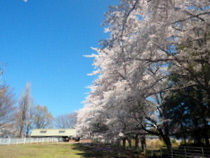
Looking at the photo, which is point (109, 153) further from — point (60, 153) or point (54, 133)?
point (54, 133)

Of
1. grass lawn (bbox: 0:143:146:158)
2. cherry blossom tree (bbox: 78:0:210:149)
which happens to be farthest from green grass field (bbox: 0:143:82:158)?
cherry blossom tree (bbox: 78:0:210:149)

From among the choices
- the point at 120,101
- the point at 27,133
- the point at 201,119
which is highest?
the point at 120,101

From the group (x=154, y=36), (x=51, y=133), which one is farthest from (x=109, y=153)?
(x=51, y=133)

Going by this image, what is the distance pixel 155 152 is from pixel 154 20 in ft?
39.1

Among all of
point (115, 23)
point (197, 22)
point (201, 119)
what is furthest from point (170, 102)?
point (115, 23)

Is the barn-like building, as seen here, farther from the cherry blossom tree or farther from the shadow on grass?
the cherry blossom tree

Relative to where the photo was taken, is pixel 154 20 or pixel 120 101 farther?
pixel 120 101

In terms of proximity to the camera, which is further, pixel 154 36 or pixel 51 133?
pixel 51 133

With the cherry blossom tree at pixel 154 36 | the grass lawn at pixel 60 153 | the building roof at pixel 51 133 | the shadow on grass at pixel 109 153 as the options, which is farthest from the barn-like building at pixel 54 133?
the cherry blossom tree at pixel 154 36

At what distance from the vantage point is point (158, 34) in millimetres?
6531

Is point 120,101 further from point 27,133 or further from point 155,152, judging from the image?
point 27,133

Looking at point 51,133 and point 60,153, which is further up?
point 60,153

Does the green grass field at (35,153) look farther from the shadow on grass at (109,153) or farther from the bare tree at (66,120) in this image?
the bare tree at (66,120)

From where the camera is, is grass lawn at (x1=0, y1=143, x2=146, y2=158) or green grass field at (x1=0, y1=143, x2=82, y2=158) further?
grass lawn at (x1=0, y1=143, x2=146, y2=158)
